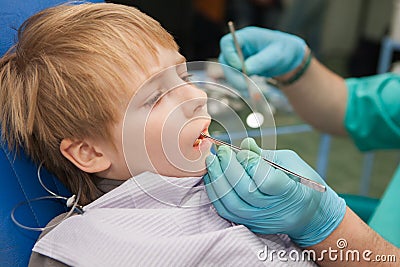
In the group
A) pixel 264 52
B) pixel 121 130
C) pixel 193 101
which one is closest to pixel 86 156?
pixel 121 130

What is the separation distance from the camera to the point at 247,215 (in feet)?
2.70

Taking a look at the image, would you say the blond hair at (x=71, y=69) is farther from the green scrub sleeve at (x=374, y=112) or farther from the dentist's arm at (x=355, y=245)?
the green scrub sleeve at (x=374, y=112)

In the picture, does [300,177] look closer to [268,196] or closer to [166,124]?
[268,196]

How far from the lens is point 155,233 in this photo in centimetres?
83

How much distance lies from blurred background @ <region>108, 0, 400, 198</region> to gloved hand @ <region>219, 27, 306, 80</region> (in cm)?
118

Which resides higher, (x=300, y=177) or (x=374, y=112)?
(x=300, y=177)

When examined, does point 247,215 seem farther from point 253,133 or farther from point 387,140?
point 387,140

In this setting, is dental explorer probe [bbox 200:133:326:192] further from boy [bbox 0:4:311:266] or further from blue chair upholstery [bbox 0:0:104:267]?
blue chair upholstery [bbox 0:0:104:267]

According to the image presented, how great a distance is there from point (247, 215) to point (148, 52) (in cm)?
28

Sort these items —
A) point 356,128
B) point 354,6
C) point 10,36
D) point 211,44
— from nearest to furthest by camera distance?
1. point 10,36
2. point 356,128
3. point 211,44
4. point 354,6

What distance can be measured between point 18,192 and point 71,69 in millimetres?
249

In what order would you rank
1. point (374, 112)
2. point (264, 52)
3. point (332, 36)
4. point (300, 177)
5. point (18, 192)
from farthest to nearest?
1. point (332, 36)
2. point (374, 112)
3. point (264, 52)
4. point (18, 192)
5. point (300, 177)

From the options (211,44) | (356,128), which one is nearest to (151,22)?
(356,128)

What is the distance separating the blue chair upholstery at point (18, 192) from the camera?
2.92 ft
